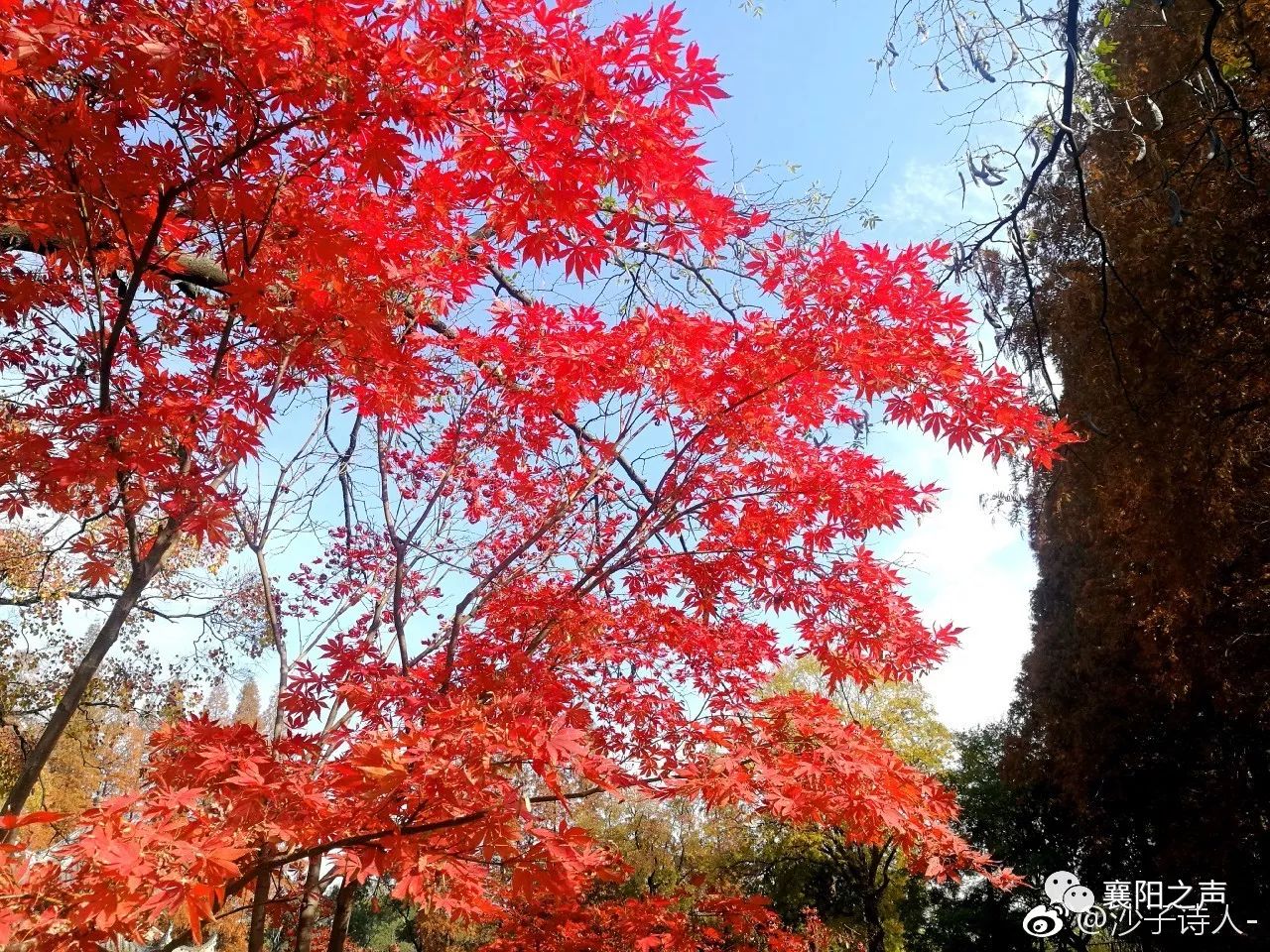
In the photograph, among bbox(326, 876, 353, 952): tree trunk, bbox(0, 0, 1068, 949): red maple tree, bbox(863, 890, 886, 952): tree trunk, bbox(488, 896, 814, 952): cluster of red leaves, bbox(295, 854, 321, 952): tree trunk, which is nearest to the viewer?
bbox(0, 0, 1068, 949): red maple tree

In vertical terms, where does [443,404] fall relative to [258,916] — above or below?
above

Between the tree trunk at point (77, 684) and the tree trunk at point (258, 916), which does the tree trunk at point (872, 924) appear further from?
the tree trunk at point (77, 684)

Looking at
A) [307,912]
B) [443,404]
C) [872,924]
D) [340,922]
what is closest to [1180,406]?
[443,404]

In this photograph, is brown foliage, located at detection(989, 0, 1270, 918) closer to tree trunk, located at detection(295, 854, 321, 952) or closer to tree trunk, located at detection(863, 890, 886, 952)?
tree trunk, located at detection(863, 890, 886, 952)

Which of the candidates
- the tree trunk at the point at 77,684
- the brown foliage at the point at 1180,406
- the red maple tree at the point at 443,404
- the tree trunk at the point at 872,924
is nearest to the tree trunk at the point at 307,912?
the red maple tree at the point at 443,404

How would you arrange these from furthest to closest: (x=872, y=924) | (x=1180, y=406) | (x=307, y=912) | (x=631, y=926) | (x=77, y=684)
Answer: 1. (x=872, y=924)
2. (x=1180, y=406)
3. (x=631, y=926)
4. (x=307, y=912)
5. (x=77, y=684)

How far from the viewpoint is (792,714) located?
10.6 feet

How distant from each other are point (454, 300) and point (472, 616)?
1.82 meters

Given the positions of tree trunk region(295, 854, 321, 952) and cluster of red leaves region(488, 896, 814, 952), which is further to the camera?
cluster of red leaves region(488, 896, 814, 952)

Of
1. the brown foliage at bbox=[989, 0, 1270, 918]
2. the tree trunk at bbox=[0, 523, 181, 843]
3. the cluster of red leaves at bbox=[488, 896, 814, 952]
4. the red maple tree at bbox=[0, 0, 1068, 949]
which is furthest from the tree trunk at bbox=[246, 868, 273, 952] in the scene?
the brown foliage at bbox=[989, 0, 1270, 918]

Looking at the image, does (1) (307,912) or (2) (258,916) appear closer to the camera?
(2) (258,916)

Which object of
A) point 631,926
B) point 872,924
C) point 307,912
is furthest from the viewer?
point 872,924

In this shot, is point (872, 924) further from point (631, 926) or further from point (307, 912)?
point (307, 912)

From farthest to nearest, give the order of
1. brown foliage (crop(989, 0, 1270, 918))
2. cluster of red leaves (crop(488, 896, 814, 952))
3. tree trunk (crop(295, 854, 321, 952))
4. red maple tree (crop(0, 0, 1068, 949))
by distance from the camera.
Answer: brown foliage (crop(989, 0, 1270, 918)) → cluster of red leaves (crop(488, 896, 814, 952)) → tree trunk (crop(295, 854, 321, 952)) → red maple tree (crop(0, 0, 1068, 949))
